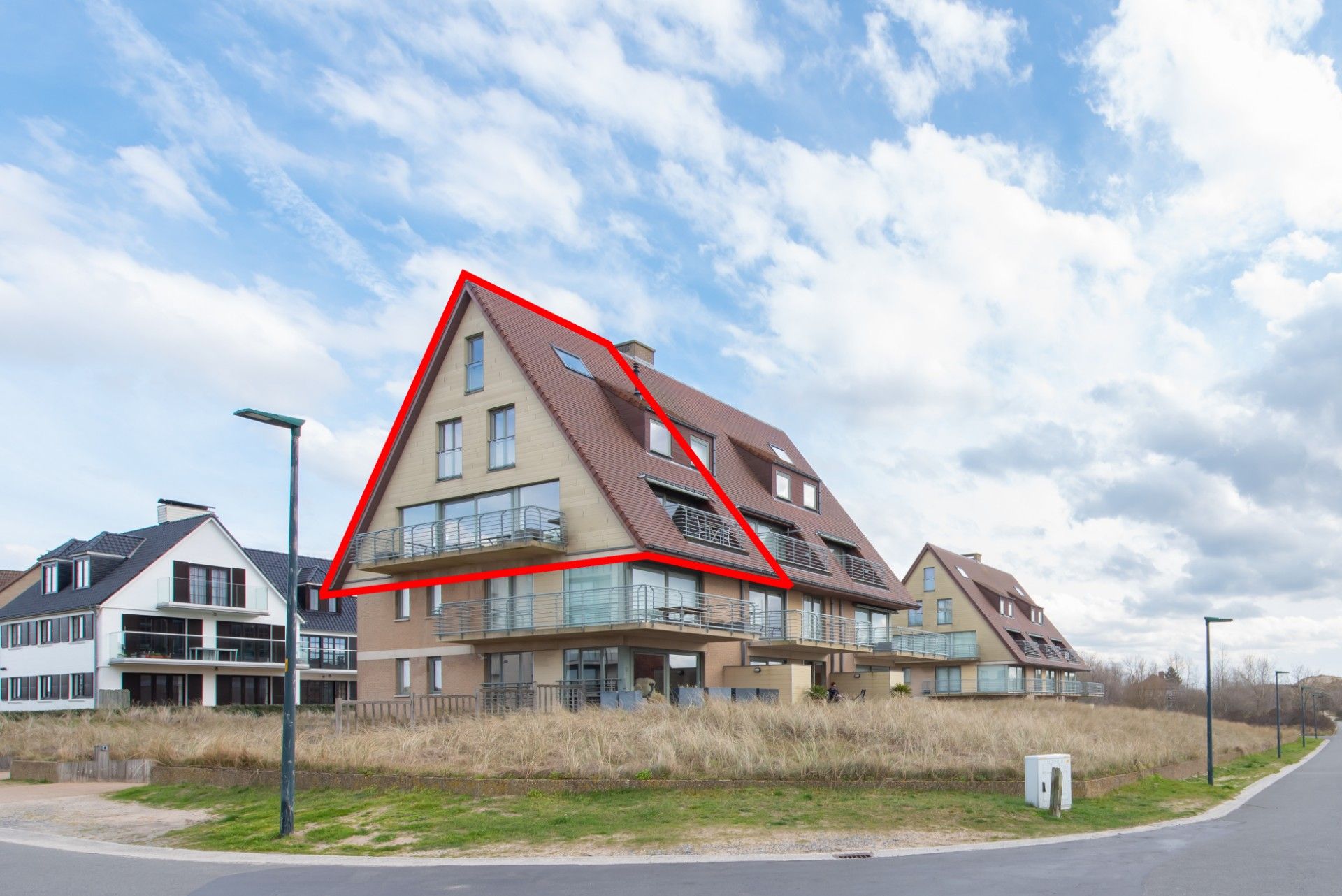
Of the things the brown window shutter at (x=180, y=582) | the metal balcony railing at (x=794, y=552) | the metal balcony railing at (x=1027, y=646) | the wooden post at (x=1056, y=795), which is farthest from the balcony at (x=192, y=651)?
the metal balcony railing at (x=1027, y=646)

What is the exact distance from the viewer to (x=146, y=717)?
37.7 metres

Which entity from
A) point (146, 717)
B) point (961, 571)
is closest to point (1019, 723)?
point (146, 717)

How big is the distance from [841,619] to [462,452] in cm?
1404

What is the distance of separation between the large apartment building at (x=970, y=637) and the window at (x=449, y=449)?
3206 centimetres

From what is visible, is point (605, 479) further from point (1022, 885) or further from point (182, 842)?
point (1022, 885)

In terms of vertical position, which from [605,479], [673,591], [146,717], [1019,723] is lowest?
[146,717]

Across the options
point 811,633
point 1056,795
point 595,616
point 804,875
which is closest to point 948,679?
point 811,633

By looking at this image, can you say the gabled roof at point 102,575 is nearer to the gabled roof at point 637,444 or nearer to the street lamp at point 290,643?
the gabled roof at point 637,444

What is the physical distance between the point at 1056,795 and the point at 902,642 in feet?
93.9

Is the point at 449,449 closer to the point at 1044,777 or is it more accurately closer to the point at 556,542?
the point at 556,542

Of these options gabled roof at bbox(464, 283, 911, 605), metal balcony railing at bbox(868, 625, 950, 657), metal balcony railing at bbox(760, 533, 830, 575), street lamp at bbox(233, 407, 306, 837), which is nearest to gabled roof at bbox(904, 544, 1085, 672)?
metal balcony railing at bbox(868, 625, 950, 657)

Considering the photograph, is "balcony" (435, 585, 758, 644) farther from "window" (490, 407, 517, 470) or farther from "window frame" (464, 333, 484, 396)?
"window frame" (464, 333, 484, 396)

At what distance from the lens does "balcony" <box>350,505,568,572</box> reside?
30.0 meters

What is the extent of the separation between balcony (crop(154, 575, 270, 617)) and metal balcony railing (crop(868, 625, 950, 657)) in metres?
31.7
